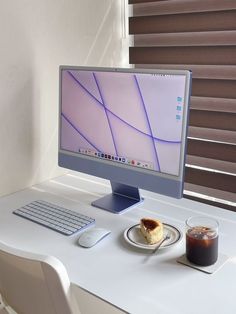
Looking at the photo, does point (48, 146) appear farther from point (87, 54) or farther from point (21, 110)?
point (87, 54)

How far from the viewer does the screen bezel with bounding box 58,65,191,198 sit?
47.2 inches

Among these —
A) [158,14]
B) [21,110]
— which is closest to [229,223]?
[21,110]

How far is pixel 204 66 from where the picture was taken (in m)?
1.68

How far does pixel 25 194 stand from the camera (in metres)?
1.59

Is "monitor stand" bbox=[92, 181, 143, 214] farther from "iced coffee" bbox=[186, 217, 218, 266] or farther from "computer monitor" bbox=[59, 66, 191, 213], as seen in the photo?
"iced coffee" bbox=[186, 217, 218, 266]

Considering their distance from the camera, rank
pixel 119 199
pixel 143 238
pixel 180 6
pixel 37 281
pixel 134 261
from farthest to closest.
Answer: pixel 180 6, pixel 119 199, pixel 143 238, pixel 134 261, pixel 37 281

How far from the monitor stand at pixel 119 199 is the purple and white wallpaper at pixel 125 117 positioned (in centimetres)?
15

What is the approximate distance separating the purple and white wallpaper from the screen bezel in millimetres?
14

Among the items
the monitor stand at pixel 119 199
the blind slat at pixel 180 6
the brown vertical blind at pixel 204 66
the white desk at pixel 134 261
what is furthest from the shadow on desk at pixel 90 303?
the blind slat at pixel 180 6

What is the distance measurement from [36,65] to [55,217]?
62 centimetres

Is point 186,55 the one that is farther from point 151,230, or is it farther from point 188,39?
point 151,230

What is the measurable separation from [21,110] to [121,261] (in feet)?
2.52

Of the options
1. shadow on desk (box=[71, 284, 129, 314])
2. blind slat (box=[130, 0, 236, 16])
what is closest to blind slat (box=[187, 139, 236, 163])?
blind slat (box=[130, 0, 236, 16])

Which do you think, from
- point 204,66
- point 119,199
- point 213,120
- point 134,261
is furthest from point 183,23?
point 134,261
